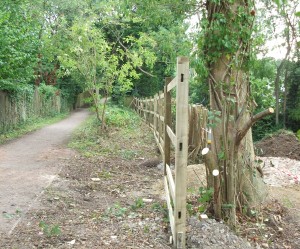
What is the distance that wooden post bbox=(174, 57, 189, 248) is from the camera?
3.44 meters

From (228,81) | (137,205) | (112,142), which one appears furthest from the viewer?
(112,142)

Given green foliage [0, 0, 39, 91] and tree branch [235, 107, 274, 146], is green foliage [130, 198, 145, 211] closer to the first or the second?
tree branch [235, 107, 274, 146]

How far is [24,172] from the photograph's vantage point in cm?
687

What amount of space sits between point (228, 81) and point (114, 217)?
7.81ft

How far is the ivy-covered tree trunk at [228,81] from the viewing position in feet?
13.6

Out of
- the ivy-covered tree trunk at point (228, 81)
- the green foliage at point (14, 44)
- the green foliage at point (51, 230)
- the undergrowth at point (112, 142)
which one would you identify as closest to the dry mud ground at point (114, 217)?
the green foliage at point (51, 230)

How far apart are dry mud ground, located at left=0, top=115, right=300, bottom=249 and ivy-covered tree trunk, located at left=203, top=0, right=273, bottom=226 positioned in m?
0.50

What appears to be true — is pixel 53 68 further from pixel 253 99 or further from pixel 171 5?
pixel 253 99

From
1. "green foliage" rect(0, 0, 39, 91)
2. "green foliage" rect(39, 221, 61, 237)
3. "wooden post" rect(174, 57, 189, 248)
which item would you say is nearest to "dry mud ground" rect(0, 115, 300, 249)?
"green foliage" rect(39, 221, 61, 237)

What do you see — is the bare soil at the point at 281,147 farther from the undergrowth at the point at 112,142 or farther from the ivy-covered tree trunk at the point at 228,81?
the ivy-covered tree trunk at the point at 228,81

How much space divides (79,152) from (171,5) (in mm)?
5076

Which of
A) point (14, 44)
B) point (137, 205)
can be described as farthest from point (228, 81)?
point (14, 44)

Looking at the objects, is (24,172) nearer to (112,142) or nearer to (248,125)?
(112,142)

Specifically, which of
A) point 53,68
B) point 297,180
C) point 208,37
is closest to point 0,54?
point 208,37
